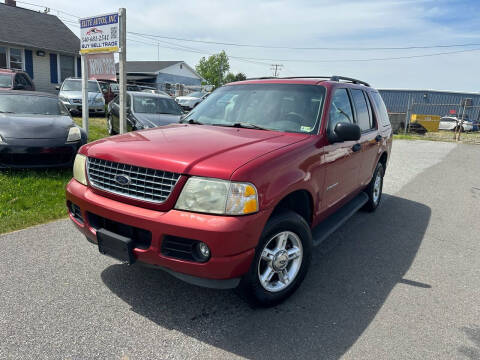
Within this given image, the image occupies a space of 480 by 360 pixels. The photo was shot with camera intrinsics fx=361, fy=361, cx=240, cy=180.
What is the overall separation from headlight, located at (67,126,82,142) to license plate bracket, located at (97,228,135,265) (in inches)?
158

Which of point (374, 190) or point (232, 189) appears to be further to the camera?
point (374, 190)

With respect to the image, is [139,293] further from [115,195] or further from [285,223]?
[285,223]

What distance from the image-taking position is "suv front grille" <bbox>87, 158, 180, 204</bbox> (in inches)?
97.7

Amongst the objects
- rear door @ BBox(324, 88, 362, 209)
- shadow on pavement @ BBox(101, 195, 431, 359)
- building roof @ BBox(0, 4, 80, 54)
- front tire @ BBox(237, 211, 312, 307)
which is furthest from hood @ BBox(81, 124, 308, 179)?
building roof @ BBox(0, 4, 80, 54)

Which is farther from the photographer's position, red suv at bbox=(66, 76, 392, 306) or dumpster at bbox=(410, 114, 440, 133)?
dumpster at bbox=(410, 114, 440, 133)

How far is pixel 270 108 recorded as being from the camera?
370 centimetres

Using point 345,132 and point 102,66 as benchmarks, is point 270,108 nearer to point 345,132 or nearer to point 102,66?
point 345,132

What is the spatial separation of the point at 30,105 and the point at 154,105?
13.1 feet

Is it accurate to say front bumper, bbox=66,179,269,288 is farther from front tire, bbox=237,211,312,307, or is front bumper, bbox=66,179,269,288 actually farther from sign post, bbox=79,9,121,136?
sign post, bbox=79,9,121,136

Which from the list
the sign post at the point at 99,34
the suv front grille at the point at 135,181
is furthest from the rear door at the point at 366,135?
the sign post at the point at 99,34

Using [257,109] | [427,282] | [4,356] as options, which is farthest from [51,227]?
[427,282]

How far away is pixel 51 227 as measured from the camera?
173 inches

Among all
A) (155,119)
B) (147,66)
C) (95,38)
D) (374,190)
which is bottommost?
(374,190)

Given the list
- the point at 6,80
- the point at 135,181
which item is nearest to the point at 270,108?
the point at 135,181
